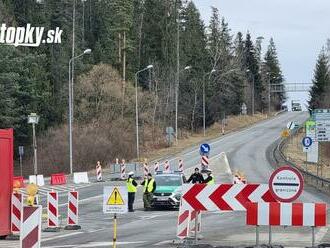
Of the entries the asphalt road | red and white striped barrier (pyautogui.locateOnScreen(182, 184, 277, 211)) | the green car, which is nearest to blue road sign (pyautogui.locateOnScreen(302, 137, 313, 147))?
the asphalt road

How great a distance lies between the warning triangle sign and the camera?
15.3 meters

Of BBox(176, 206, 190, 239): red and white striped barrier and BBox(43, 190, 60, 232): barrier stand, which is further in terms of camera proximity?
BBox(43, 190, 60, 232): barrier stand

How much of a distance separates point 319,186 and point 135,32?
78.1 m

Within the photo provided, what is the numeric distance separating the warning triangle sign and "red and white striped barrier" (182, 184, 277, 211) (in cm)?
147

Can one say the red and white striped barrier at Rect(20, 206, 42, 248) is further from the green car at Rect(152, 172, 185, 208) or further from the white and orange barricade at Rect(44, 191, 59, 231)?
the green car at Rect(152, 172, 185, 208)

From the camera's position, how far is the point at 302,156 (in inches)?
2621

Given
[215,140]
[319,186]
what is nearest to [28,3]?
[215,140]

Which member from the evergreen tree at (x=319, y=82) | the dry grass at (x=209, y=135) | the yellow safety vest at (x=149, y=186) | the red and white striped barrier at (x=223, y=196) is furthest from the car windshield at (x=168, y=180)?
the evergreen tree at (x=319, y=82)

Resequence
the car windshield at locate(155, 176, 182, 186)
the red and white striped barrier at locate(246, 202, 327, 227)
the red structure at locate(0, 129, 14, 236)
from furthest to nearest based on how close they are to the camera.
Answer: the car windshield at locate(155, 176, 182, 186) < the red structure at locate(0, 129, 14, 236) < the red and white striped barrier at locate(246, 202, 327, 227)

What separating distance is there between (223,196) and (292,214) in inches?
75.7

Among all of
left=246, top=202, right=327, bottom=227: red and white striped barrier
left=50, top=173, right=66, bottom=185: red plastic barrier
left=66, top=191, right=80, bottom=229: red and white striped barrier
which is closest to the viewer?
left=246, top=202, right=327, bottom=227: red and white striped barrier

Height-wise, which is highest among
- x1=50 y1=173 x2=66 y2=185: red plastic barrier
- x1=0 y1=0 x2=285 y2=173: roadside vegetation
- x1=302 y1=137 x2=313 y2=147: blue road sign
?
x1=0 y1=0 x2=285 y2=173: roadside vegetation

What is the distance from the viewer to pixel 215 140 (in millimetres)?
92250

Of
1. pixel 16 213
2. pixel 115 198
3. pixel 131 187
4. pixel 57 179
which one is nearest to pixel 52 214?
pixel 16 213
